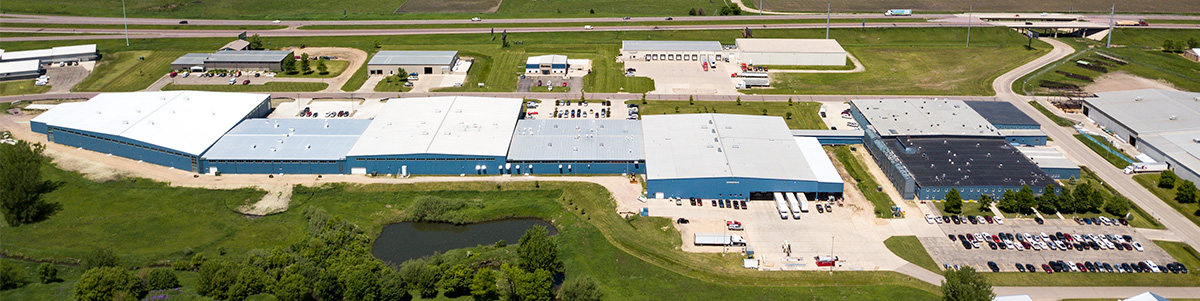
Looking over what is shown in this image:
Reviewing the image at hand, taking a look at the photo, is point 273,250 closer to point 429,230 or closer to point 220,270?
point 220,270

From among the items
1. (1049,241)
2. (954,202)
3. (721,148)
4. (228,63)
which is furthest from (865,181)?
(228,63)

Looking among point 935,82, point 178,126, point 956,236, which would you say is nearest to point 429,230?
point 178,126

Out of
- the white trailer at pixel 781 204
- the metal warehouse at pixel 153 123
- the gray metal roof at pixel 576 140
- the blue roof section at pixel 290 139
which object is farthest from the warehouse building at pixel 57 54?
the white trailer at pixel 781 204

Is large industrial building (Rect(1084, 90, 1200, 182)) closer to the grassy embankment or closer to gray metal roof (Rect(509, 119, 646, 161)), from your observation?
the grassy embankment

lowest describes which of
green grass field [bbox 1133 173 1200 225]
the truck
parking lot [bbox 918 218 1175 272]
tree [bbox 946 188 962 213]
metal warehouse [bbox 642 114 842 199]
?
parking lot [bbox 918 218 1175 272]

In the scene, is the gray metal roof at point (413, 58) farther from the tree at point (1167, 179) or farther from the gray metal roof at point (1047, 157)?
the tree at point (1167, 179)

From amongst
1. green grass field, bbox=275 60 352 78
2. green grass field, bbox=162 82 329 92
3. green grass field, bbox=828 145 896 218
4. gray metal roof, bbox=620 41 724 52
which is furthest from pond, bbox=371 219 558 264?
gray metal roof, bbox=620 41 724 52

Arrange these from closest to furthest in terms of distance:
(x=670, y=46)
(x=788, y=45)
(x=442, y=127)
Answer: (x=442, y=127), (x=788, y=45), (x=670, y=46)

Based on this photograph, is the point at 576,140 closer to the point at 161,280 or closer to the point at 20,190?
the point at 161,280
